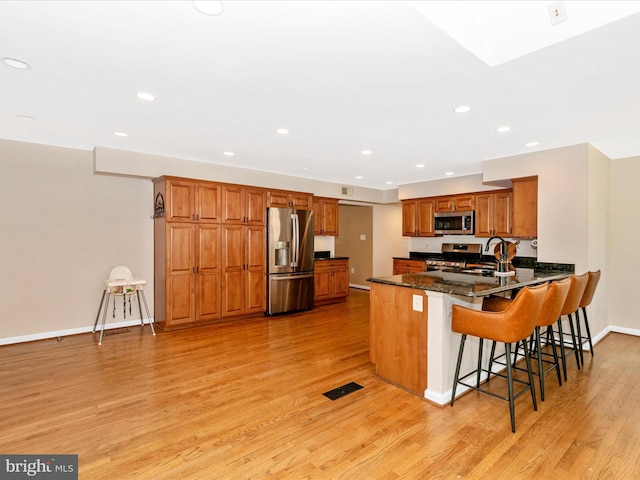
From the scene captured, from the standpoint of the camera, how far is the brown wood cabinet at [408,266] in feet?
22.2

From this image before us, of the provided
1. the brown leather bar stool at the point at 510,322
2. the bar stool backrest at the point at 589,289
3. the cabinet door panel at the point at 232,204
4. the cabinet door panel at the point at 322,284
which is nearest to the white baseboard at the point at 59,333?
the cabinet door panel at the point at 232,204

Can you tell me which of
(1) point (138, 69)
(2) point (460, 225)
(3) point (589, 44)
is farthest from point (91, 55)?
(2) point (460, 225)

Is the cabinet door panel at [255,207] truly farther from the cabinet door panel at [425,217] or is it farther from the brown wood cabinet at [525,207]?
the brown wood cabinet at [525,207]

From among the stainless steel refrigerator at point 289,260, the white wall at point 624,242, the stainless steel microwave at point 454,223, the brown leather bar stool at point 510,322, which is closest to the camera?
the brown leather bar stool at point 510,322

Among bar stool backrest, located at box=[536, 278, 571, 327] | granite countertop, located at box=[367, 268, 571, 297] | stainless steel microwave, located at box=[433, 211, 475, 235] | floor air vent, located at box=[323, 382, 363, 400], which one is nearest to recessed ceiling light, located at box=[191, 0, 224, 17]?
granite countertop, located at box=[367, 268, 571, 297]

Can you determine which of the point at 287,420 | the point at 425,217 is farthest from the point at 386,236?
the point at 287,420

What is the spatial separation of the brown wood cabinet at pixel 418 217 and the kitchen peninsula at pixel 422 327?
11.2 ft

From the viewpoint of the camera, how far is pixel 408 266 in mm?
7043

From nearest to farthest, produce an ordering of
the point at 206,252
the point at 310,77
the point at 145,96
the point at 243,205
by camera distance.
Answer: the point at 310,77
the point at 145,96
the point at 206,252
the point at 243,205

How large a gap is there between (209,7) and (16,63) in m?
1.61

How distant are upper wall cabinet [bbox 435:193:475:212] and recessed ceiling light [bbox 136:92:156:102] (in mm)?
5247

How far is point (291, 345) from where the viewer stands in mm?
4164

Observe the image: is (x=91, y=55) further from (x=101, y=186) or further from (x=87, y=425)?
(x=101, y=186)

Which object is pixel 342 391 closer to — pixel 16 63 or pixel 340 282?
pixel 16 63
